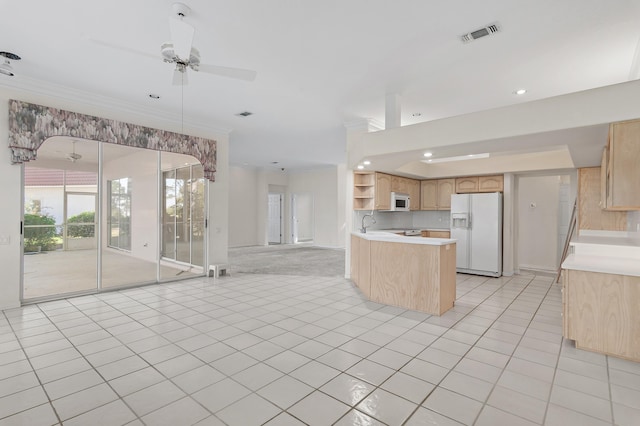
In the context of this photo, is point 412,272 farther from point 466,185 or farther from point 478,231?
point 466,185

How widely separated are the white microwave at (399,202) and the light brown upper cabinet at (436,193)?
79 cm

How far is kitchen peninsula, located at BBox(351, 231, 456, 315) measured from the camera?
3.89m

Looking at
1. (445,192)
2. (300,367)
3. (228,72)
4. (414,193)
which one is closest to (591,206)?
(445,192)

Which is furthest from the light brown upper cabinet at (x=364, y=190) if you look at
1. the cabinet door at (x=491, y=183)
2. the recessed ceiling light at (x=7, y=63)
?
the recessed ceiling light at (x=7, y=63)

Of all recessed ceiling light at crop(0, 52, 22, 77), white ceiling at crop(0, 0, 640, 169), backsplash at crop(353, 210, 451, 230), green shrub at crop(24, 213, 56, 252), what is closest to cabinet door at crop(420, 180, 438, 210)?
backsplash at crop(353, 210, 451, 230)

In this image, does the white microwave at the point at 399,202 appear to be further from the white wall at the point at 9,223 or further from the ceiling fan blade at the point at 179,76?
the white wall at the point at 9,223

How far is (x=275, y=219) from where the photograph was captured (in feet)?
42.6

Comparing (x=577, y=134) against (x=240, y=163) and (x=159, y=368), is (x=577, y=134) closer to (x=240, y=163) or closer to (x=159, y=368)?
(x=159, y=368)

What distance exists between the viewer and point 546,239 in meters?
6.97

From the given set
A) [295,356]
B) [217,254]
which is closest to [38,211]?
[217,254]

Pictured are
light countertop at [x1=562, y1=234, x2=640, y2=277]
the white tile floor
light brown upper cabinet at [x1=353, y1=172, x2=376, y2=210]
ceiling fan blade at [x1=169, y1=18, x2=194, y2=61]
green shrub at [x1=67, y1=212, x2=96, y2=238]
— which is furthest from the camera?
light brown upper cabinet at [x1=353, y1=172, x2=376, y2=210]

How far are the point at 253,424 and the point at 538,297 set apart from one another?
470 centimetres

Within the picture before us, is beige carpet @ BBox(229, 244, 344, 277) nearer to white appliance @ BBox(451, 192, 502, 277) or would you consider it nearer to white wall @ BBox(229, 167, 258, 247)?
white wall @ BBox(229, 167, 258, 247)

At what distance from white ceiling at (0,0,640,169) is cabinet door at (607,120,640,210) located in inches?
37.8
